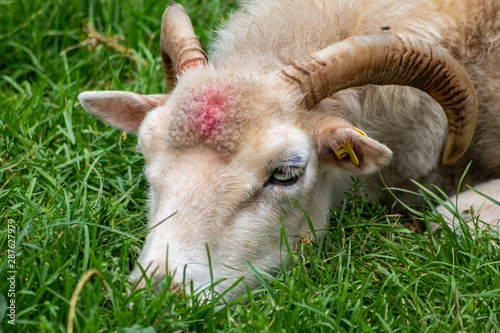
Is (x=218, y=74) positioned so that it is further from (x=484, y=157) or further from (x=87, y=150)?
(x=484, y=157)

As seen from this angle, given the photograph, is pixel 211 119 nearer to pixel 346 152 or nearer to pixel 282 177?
pixel 282 177

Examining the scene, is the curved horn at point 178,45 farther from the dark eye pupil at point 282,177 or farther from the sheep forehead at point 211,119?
the dark eye pupil at point 282,177

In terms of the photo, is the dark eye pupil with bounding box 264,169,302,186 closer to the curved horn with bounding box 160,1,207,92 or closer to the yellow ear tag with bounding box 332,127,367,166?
the yellow ear tag with bounding box 332,127,367,166

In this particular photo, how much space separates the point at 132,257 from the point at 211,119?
3.51ft

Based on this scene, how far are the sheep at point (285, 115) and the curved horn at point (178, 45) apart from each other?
1 centimetres

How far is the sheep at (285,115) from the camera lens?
11.8ft

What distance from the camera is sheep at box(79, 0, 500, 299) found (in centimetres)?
360

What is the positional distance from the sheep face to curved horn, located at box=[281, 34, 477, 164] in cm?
18

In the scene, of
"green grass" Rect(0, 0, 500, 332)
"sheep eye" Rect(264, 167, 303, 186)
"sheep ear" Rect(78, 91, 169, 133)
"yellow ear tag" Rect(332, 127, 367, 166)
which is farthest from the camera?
"sheep ear" Rect(78, 91, 169, 133)

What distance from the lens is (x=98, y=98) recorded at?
4383 mm

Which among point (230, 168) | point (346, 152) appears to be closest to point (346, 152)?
point (346, 152)

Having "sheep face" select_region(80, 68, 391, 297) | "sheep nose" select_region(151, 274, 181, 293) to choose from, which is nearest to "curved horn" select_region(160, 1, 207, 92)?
"sheep face" select_region(80, 68, 391, 297)

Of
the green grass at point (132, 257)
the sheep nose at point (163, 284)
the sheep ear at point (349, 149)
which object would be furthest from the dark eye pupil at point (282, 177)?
the sheep nose at point (163, 284)

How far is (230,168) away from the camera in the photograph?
143 inches
